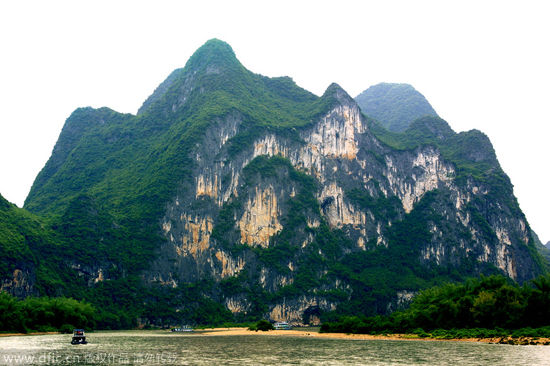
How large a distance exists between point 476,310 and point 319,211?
3520 inches

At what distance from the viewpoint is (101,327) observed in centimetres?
9469

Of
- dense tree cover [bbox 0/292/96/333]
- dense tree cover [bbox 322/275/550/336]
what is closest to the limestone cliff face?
dense tree cover [bbox 0/292/96/333]

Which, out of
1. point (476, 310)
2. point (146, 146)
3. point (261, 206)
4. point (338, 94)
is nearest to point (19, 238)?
point (261, 206)

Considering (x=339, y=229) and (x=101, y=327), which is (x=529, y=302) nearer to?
(x=101, y=327)

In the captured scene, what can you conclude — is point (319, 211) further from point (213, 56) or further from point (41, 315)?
point (41, 315)

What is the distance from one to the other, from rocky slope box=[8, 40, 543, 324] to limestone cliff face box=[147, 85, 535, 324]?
353 millimetres

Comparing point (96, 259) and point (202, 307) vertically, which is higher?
point (96, 259)

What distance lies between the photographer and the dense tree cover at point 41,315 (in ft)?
207

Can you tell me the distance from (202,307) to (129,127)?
3020 inches

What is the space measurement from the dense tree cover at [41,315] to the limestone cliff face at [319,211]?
3795 centimetres

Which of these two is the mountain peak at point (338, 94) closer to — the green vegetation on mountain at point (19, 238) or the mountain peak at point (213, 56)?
the mountain peak at point (213, 56)

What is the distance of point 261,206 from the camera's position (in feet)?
437

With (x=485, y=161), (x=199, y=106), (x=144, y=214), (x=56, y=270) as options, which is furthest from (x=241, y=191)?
(x=485, y=161)

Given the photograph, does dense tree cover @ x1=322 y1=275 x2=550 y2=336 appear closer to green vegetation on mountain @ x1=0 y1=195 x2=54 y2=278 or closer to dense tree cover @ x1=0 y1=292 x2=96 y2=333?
dense tree cover @ x1=0 y1=292 x2=96 y2=333
